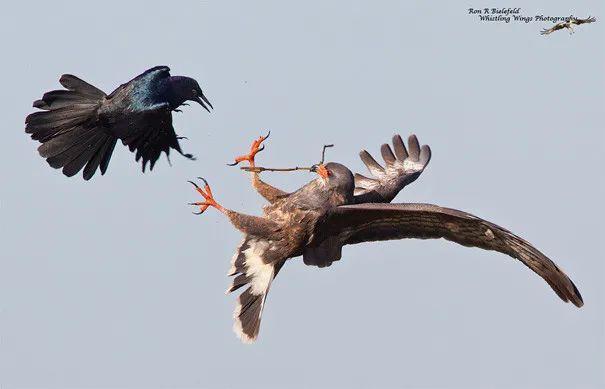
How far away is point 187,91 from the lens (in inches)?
427

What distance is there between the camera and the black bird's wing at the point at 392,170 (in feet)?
37.1

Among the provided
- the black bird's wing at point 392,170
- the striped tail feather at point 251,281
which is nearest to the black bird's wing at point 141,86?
the striped tail feather at point 251,281

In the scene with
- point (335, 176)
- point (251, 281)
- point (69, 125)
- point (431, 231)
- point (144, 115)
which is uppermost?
point (144, 115)

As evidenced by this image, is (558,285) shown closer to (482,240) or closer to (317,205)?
(482,240)

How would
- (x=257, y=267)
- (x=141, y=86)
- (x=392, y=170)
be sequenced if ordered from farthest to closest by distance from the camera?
(x=392, y=170) → (x=141, y=86) → (x=257, y=267)

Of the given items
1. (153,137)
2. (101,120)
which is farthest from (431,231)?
(101,120)

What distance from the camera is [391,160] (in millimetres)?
12000

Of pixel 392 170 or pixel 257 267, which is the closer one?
pixel 257 267

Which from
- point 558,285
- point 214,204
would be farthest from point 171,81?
point 558,285

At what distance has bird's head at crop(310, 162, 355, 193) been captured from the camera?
10070mm

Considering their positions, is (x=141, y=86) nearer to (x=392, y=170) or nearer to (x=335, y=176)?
(x=335, y=176)

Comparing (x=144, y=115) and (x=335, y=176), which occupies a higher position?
(x=144, y=115)

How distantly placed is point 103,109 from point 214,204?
1.47m

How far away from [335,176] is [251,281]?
109 centimetres
